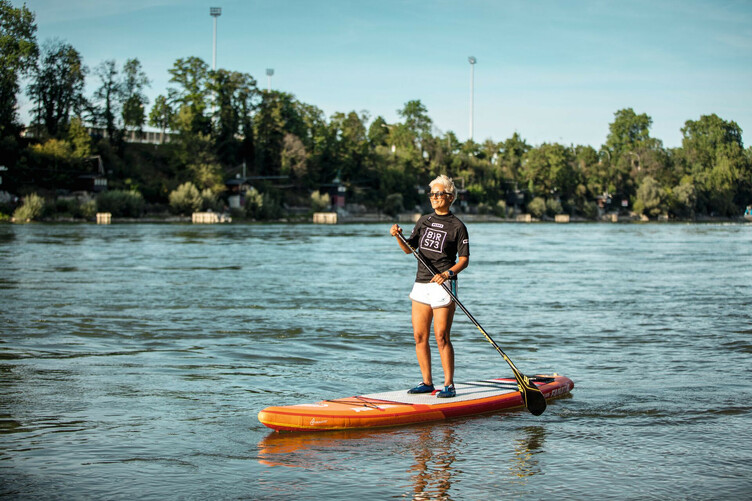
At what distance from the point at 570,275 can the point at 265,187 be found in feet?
271

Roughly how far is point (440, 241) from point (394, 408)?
1588mm

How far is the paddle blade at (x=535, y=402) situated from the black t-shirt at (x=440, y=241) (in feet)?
4.64

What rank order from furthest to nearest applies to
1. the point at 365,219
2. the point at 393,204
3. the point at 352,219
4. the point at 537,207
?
the point at 537,207, the point at 393,204, the point at 365,219, the point at 352,219

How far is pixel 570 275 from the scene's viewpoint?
86.9 feet

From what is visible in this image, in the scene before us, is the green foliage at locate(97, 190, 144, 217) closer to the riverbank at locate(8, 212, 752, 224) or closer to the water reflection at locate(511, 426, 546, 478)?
the riverbank at locate(8, 212, 752, 224)

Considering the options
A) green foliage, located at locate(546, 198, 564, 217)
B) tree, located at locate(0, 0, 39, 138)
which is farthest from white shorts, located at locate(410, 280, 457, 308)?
green foliage, located at locate(546, 198, 564, 217)

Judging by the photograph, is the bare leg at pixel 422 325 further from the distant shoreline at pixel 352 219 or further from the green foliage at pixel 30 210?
the distant shoreline at pixel 352 219

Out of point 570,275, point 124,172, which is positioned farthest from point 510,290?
point 124,172

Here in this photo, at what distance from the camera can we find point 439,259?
7.47 meters

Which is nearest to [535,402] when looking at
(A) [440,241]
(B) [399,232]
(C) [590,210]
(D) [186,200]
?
(A) [440,241]

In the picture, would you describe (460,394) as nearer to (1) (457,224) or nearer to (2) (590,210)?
(1) (457,224)

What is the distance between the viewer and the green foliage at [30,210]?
228 ft

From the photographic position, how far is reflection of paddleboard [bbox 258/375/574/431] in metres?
6.82

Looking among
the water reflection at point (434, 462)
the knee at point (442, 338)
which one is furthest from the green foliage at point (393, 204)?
the water reflection at point (434, 462)
